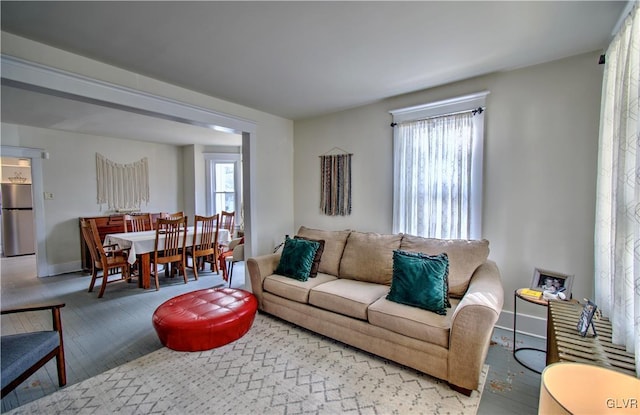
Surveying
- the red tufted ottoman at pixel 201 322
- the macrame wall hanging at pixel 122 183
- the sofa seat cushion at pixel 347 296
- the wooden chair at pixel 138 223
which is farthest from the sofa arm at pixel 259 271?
the macrame wall hanging at pixel 122 183

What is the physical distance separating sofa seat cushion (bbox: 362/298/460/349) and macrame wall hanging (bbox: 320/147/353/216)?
1778mm

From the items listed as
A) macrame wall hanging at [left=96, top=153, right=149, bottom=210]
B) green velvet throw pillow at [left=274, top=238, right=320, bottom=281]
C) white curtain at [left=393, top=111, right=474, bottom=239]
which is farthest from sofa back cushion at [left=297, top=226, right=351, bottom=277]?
macrame wall hanging at [left=96, top=153, right=149, bottom=210]

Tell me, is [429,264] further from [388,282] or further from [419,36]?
[419,36]

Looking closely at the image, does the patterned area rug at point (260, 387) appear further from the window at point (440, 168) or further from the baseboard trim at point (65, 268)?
the baseboard trim at point (65, 268)

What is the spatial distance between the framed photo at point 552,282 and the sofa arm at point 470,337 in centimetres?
62

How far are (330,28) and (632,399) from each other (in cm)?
234

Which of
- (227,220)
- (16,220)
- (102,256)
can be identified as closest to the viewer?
(102,256)

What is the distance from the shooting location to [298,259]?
3.19 m

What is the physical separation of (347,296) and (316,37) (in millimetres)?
2134

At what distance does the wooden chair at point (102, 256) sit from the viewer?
13.0 ft

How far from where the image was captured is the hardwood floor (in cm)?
201

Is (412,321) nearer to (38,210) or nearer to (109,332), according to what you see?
(109,332)

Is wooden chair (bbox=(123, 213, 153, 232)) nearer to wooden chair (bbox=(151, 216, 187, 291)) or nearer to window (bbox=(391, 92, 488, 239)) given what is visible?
wooden chair (bbox=(151, 216, 187, 291))

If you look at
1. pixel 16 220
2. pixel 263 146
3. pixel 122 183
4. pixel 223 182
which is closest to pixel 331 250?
pixel 263 146
